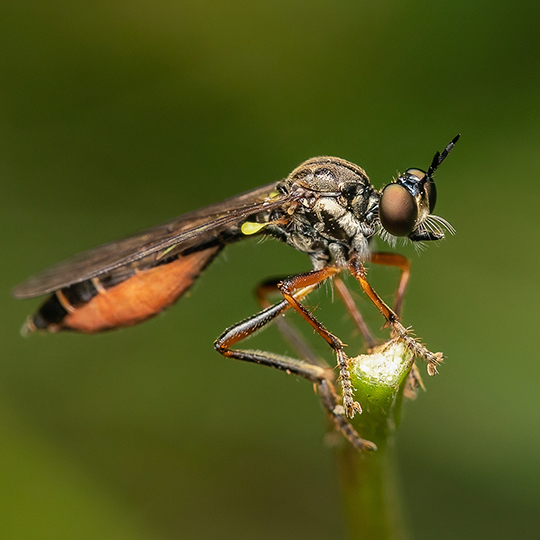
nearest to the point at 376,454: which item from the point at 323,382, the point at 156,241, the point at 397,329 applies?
the point at 397,329

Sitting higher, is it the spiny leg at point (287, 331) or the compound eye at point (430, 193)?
the compound eye at point (430, 193)

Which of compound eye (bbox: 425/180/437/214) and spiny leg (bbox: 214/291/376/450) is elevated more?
compound eye (bbox: 425/180/437/214)

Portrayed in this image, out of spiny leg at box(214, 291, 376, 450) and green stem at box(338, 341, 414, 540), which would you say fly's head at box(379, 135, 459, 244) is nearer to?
spiny leg at box(214, 291, 376, 450)

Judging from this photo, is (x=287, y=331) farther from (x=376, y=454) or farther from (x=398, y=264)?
(x=376, y=454)

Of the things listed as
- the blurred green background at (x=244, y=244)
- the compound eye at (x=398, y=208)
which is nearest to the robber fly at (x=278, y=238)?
the compound eye at (x=398, y=208)

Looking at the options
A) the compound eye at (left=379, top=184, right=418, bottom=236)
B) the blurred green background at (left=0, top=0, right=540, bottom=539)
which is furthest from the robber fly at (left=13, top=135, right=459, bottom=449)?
the blurred green background at (left=0, top=0, right=540, bottom=539)

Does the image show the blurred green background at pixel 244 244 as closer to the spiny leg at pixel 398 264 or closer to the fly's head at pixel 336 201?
the spiny leg at pixel 398 264
